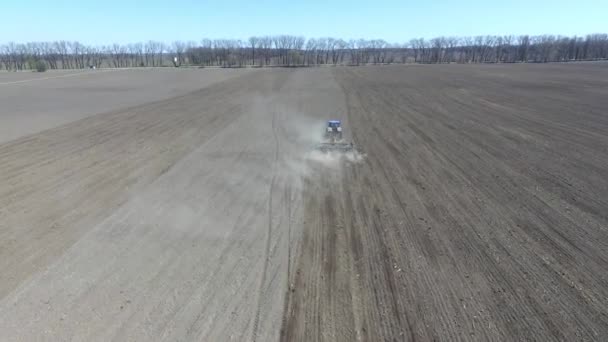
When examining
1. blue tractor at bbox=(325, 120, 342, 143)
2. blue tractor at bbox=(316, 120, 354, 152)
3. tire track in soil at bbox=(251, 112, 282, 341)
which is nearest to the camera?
tire track in soil at bbox=(251, 112, 282, 341)

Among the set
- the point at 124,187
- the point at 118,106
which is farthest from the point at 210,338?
the point at 118,106

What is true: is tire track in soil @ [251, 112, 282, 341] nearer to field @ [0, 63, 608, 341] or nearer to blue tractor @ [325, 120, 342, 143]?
field @ [0, 63, 608, 341]

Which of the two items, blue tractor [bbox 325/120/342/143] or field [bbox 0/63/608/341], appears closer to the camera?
field [bbox 0/63/608/341]

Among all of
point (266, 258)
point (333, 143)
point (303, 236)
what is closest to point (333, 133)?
point (333, 143)

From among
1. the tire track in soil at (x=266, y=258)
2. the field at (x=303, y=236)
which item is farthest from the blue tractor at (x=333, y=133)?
the tire track in soil at (x=266, y=258)

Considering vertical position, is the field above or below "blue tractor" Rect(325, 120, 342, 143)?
below

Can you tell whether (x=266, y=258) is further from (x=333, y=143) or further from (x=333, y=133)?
(x=333, y=133)

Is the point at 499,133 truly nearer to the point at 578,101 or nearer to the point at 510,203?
the point at 510,203

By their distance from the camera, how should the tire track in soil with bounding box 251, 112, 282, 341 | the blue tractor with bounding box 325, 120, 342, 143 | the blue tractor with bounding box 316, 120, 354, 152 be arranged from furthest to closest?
the blue tractor with bounding box 325, 120, 342, 143 → the blue tractor with bounding box 316, 120, 354, 152 → the tire track in soil with bounding box 251, 112, 282, 341

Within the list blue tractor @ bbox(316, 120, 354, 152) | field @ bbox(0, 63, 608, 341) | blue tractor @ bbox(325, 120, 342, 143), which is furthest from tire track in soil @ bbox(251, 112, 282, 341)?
blue tractor @ bbox(325, 120, 342, 143)

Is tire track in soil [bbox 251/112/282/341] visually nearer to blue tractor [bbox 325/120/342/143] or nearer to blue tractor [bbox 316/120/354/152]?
blue tractor [bbox 316/120/354/152]
